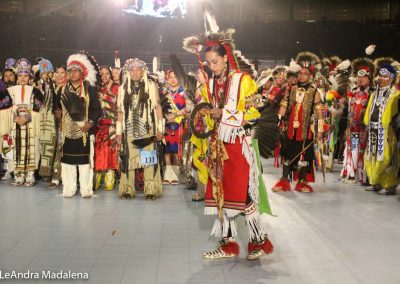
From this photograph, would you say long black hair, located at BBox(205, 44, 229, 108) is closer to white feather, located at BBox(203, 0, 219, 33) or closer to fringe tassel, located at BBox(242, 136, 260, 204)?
white feather, located at BBox(203, 0, 219, 33)

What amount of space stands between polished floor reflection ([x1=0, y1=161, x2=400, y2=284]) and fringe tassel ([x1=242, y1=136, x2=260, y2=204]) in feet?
1.81

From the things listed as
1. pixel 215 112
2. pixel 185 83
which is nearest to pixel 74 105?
pixel 185 83

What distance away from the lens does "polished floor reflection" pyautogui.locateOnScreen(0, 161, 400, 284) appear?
400cm

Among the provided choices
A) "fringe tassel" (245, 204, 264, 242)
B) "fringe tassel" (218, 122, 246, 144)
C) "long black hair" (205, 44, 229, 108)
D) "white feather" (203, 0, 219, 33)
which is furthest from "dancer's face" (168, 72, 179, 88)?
"fringe tassel" (245, 204, 264, 242)

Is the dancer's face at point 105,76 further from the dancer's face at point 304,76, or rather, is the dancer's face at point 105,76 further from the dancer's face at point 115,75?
the dancer's face at point 304,76

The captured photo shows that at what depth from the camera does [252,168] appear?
4258 millimetres

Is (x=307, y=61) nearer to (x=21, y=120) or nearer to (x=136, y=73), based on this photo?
(x=136, y=73)

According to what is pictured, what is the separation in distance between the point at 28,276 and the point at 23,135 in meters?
4.40

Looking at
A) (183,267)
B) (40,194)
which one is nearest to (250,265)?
(183,267)

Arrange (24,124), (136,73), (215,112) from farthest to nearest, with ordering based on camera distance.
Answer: (24,124) → (136,73) → (215,112)

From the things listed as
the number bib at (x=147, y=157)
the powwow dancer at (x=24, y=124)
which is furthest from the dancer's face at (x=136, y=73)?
the powwow dancer at (x=24, y=124)

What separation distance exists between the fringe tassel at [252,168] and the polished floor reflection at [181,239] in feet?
1.81

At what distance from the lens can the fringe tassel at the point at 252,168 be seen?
4215mm

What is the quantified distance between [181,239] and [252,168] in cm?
115
